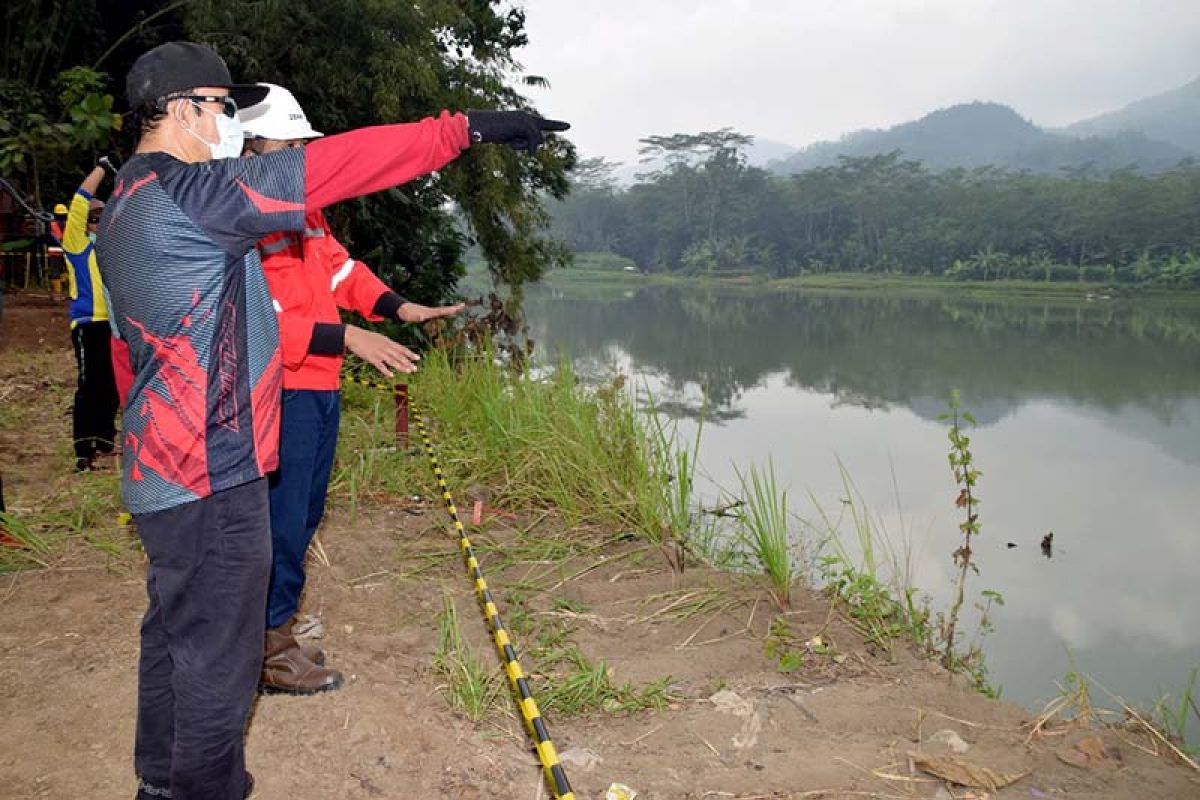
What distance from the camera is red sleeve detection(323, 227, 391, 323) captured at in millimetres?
2682

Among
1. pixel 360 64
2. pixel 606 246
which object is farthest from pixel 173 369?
pixel 606 246

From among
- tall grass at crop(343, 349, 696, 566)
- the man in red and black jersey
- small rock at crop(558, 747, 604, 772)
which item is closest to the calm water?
tall grass at crop(343, 349, 696, 566)

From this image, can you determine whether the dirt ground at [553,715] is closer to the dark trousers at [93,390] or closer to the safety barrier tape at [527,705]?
the safety barrier tape at [527,705]

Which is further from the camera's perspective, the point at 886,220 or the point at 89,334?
the point at 886,220

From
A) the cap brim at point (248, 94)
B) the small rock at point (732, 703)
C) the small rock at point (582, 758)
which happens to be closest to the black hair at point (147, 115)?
the cap brim at point (248, 94)

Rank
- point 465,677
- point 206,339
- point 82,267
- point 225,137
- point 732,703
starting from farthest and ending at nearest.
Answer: point 82,267, point 732,703, point 465,677, point 225,137, point 206,339

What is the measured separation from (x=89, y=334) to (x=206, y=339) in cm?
364

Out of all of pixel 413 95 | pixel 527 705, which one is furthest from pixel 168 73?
pixel 413 95

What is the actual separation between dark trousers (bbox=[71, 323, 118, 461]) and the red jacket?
2.58 meters

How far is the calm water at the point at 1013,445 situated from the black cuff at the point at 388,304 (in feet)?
7.00

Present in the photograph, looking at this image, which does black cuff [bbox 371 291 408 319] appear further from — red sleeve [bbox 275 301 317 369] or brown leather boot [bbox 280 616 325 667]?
brown leather boot [bbox 280 616 325 667]

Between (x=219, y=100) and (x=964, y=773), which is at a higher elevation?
(x=219, y=100)

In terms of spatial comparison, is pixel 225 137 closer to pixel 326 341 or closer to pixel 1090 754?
pixel 326 341

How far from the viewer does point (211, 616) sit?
1.61m
